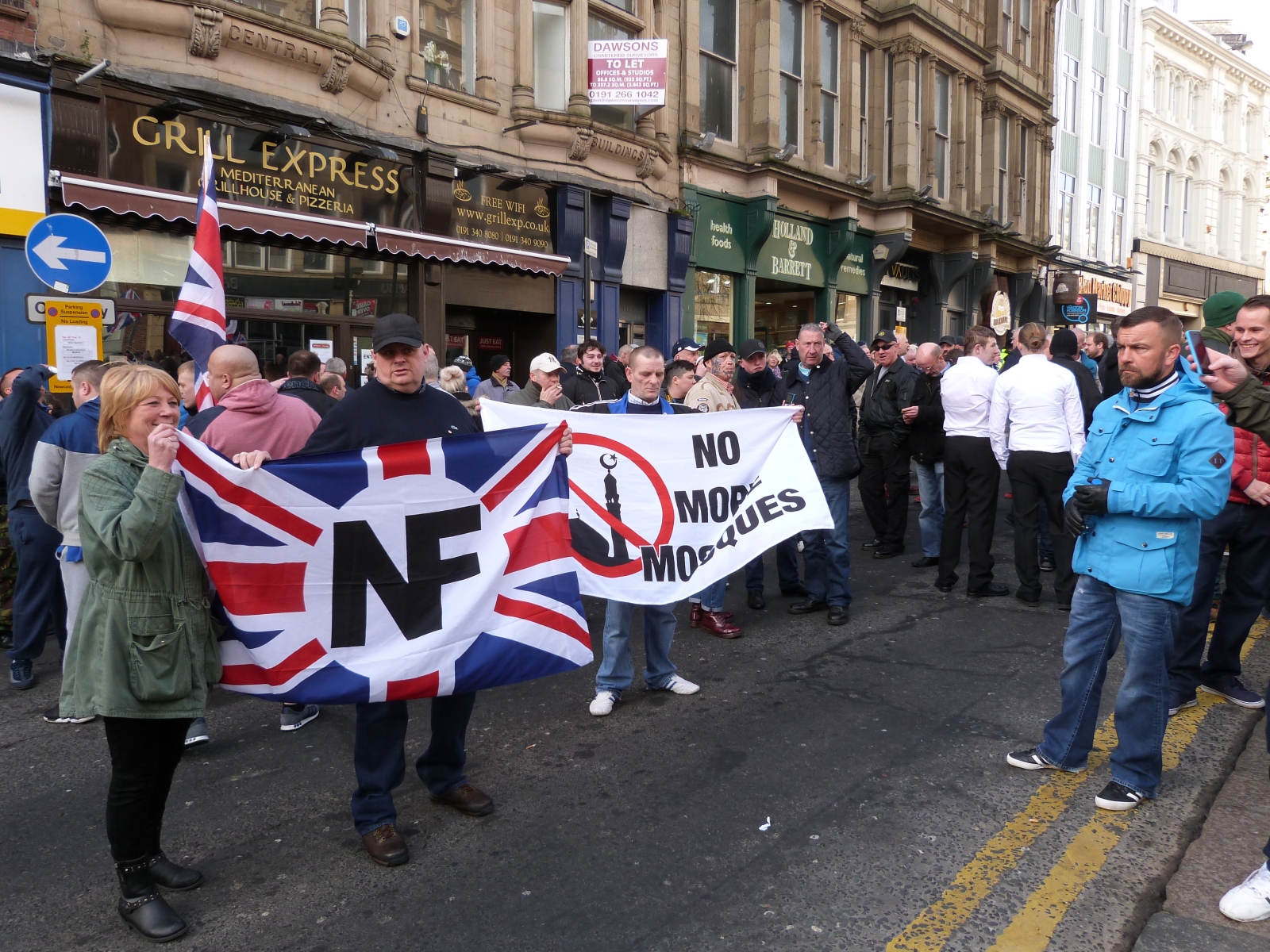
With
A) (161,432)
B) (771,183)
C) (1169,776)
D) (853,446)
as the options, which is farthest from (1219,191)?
(161,432)

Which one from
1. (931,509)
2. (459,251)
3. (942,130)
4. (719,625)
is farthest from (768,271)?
(719,625)

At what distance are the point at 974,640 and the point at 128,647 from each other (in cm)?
512

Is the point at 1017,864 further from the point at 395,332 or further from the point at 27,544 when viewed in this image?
the point at 27,544

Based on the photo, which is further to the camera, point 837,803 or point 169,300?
point 169,300

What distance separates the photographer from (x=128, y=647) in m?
2.96

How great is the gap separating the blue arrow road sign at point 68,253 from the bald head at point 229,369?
3.58 meters

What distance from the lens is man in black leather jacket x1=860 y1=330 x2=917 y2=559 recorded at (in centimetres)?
902

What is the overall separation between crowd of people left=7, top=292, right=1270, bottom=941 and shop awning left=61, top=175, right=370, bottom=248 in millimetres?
2957

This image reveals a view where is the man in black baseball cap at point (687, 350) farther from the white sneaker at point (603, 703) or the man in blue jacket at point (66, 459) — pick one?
the man in blue jacket at point (66, 459)

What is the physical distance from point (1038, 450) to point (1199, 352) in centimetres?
308

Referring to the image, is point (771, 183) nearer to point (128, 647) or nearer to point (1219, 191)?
point (128, 647)

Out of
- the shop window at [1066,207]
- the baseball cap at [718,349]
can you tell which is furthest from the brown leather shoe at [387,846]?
the shop window at [1066,207]

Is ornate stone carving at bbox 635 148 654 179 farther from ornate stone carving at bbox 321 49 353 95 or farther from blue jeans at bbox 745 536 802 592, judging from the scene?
blue jeans at bbox 745 536 802 592

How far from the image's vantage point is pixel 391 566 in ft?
11.7
